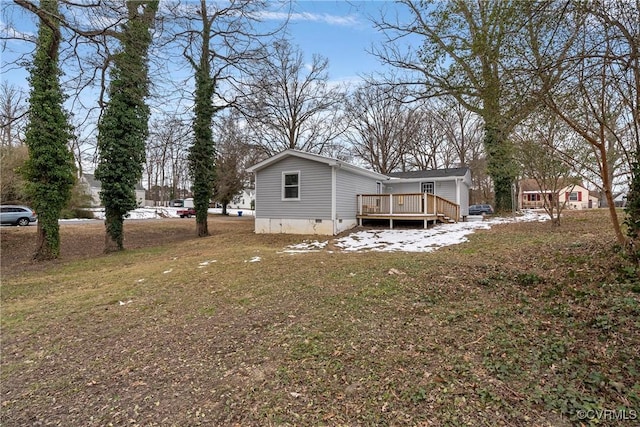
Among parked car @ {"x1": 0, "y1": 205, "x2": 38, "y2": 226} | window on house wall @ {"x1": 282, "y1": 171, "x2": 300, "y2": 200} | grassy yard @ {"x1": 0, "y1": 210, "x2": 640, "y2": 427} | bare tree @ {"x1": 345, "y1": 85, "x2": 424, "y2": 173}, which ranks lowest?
grassy yard @ {"x1": 0, "y1": 210, "x2": 640, "y2": 427}

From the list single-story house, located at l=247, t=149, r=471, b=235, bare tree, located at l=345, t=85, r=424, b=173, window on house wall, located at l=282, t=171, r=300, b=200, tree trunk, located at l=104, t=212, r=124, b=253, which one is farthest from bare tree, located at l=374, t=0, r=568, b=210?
bare tree, located at l=345, t=85, r=424, b=173

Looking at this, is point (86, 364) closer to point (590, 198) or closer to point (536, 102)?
point (536, 102)

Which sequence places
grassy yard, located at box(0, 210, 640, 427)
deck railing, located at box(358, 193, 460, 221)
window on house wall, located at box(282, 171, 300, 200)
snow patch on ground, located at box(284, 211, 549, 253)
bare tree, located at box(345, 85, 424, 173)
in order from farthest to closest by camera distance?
1. bare tree, located at box(345, 85, 424, 173)
2. deck railing, located at box(358, 193, 460, 221)
3. window on house wall, located at box(282, 171, 300, 200)
4. snow patch on ground, located at box(284, 211, 549, 253)
5. grassy yard, located at box(0, 210, 640, 427)

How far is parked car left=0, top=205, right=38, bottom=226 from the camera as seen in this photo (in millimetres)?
17812

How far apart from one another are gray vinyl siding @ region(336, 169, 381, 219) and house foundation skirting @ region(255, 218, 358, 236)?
36 centimetres

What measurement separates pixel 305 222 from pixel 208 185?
16.4 ft

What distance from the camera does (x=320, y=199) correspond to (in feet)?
41.0

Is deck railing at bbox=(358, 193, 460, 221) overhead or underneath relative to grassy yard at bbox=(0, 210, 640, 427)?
overhead

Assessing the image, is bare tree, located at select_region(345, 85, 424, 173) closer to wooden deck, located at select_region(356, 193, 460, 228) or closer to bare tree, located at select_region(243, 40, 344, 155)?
bare tree, located at select_region(243, 40, 344, 155)

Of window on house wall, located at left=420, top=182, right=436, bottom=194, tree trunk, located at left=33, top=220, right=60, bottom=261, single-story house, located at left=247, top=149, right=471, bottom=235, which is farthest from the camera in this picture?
window on house wall, located at left=420, top=182, right=436, bottom=194

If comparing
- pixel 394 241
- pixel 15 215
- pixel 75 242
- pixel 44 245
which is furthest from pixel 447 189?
pixel 15 215

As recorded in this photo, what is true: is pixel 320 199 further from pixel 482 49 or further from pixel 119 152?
pixel 482 49

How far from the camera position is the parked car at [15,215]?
17812mm

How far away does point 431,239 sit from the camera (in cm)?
999
